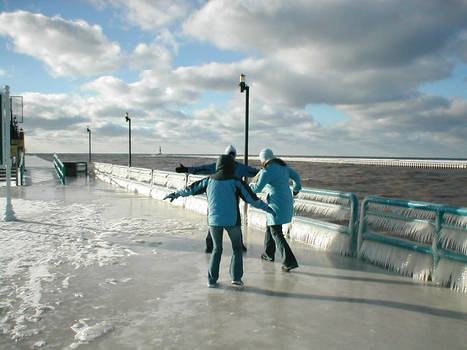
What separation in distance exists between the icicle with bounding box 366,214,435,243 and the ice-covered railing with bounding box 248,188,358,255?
434mm

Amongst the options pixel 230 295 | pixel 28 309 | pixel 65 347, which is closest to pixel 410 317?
pixel 230 295

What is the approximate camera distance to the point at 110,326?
11.8ft

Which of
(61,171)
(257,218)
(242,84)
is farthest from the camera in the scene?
(61,171)

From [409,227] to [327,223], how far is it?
1.74 meters

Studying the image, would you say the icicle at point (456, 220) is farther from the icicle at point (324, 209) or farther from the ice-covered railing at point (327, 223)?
the icicle at point (324, 209)

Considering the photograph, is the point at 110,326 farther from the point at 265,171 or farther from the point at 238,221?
the point at 265,171

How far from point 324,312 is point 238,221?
148 cm

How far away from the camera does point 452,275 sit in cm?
483

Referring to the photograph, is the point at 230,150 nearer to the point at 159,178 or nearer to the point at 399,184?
the point at 159,178

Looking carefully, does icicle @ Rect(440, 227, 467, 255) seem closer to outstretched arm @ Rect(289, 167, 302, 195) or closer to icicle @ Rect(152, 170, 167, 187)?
outstretched arm @ Rect(289, 167, 302, 195)

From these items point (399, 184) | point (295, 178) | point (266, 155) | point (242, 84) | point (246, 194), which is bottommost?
point (399, 184)

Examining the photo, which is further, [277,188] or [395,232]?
[395,232]

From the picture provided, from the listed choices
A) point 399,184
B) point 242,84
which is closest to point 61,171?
point 242,84

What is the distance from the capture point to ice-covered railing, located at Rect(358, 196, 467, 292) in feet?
15.9
